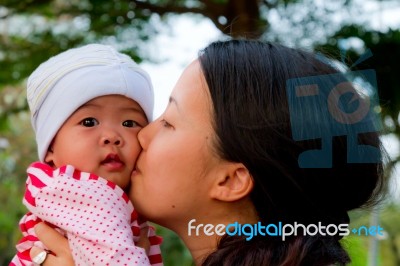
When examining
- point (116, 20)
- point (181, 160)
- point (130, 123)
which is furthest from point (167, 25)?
point (181, 160)

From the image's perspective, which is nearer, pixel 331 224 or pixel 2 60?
pixel 331 224

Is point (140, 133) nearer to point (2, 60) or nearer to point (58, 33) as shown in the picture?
point (58, 33)

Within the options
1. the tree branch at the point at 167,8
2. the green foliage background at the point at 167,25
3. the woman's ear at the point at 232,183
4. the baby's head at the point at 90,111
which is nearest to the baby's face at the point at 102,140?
the baby's head at the point at 90,111

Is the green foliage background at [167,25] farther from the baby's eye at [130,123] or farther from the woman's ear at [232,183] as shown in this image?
the woman's ear at [232,183]

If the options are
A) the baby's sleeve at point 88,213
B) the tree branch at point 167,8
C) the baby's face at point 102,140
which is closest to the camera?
the baby's sleeve at point 88,213

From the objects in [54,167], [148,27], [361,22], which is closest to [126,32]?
[148,27]

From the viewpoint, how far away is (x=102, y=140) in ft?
5.46

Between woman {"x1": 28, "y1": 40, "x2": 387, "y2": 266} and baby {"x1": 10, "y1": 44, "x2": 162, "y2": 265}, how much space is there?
85mm

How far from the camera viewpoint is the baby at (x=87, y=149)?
4.87 ft

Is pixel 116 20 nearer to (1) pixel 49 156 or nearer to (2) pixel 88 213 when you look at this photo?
(1) pixel 49 156

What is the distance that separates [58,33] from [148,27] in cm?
59

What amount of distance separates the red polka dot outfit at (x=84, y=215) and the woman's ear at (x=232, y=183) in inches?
9.0

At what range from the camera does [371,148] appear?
5.04 ft

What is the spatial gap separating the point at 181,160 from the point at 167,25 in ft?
8.58
